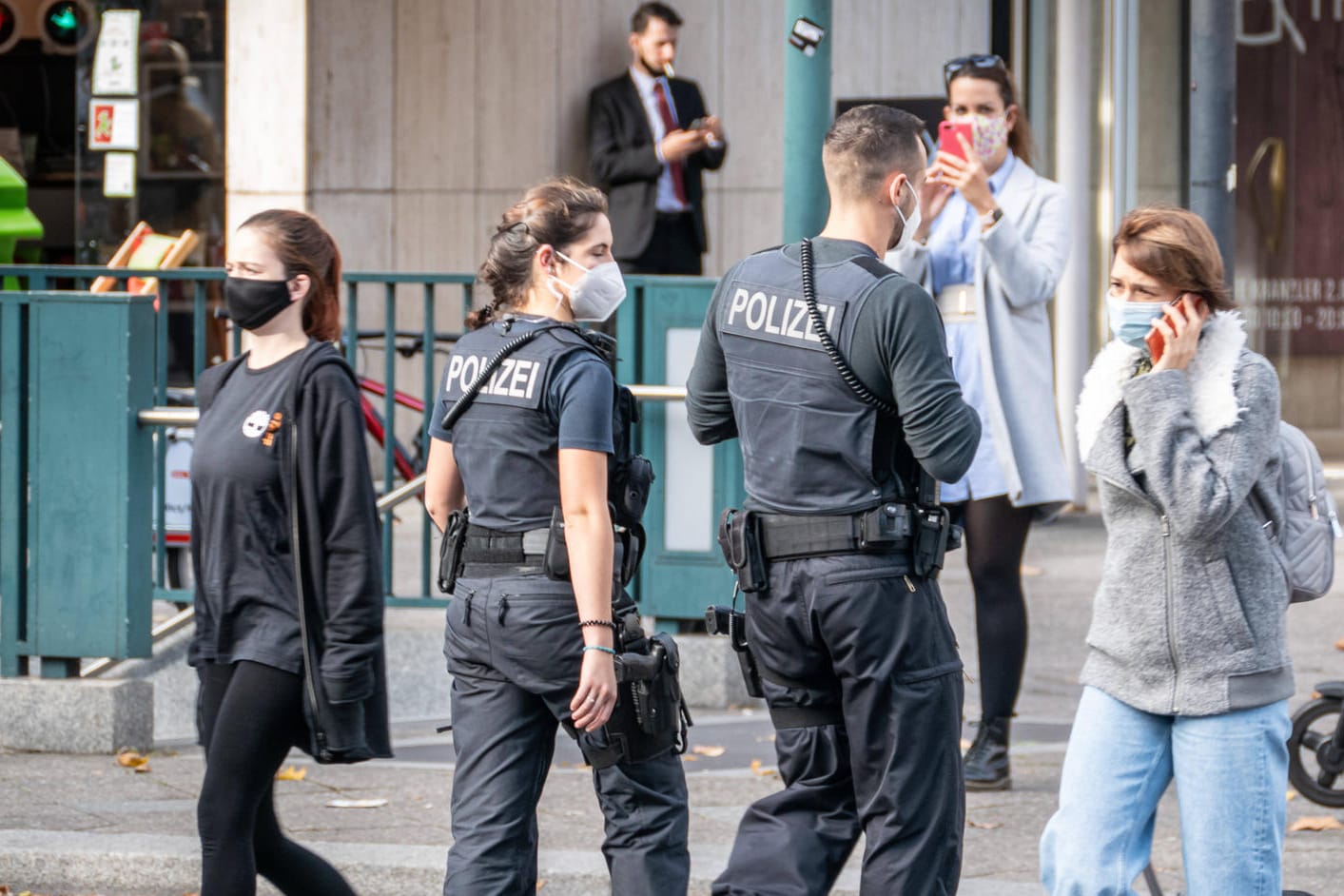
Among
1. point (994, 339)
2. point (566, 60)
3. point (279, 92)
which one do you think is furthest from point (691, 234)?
point (994, 339)

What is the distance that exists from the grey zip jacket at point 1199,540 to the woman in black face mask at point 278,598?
150cm

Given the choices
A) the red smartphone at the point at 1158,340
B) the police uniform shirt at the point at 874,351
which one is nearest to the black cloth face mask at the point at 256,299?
the police uniform shirt at the point at 874,351

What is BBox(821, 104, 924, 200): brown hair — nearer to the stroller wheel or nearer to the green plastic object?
the stroller wheel

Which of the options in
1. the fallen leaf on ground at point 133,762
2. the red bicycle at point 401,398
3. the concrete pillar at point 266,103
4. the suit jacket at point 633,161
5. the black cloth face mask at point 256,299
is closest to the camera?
the black cloth face mask at point 256,299

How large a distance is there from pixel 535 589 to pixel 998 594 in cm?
215

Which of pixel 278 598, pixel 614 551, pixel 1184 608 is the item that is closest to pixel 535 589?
pixel 614 551

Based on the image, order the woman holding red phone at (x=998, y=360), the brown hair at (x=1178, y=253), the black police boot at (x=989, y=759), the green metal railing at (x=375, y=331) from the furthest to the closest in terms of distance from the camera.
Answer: the green metal railing at (x=375, y=331) < the black police boot at (x=989, y=759) < the woman holding red phone at (x=998, y=360) < the brown hair at (x=1178, y=253)

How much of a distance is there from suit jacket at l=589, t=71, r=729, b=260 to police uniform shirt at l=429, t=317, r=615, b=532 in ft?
19.8

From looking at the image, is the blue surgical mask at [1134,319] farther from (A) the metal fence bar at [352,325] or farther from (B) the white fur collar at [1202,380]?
(A) the metal fence bar at [352,325]

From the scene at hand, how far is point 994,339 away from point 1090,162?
20.6 ft

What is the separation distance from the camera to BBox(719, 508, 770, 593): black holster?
4.20 m

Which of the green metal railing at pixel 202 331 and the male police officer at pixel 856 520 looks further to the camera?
the green metal railing at pixel 202 331

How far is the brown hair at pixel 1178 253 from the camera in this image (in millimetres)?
3895

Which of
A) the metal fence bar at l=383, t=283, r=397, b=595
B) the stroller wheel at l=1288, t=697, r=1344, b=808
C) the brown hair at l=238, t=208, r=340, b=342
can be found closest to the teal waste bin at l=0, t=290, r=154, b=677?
the metal fence bar at l=383, t=283, r=397, b=595
